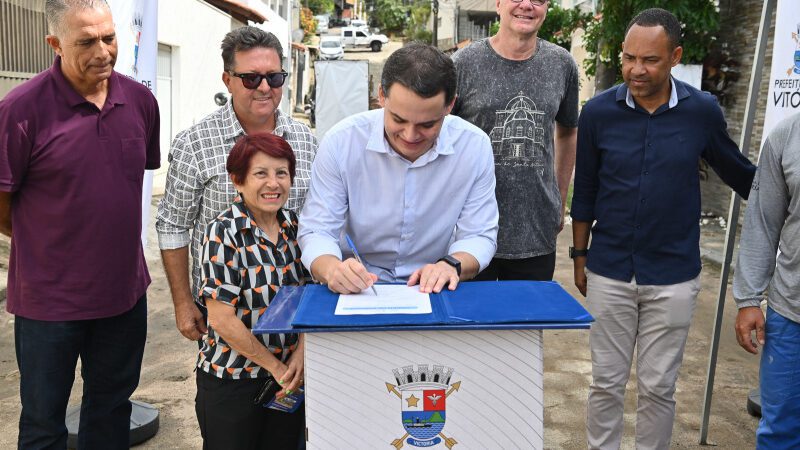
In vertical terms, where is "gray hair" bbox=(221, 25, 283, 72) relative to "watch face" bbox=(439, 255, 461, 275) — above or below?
above

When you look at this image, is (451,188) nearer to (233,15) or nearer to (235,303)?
(235,303)

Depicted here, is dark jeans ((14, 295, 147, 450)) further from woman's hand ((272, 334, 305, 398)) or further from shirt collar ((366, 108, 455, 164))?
shirt collar ((366, 108, 455, 164))

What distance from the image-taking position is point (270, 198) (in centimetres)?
219

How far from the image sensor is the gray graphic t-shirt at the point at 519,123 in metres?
2.97

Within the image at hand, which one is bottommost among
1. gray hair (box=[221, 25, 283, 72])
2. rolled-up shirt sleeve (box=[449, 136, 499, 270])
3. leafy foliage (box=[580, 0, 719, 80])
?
rolled-up shirt sleeve (box=[449, 136, 499, 270])

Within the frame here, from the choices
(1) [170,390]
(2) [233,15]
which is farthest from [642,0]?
(2) [233,15]

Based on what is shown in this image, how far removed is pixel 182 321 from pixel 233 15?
57.1 ft

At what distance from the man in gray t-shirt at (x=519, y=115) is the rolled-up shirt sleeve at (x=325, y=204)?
38.4 inches

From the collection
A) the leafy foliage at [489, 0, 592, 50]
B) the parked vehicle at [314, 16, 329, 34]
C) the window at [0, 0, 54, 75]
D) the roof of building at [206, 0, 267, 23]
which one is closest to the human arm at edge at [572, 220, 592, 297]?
the window at [0, 0, 54, 75]

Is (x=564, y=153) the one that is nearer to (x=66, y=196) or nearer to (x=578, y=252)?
(x=578, y=252)

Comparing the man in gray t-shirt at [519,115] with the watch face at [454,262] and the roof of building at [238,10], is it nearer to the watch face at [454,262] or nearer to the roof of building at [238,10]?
the watch face at [454,262]

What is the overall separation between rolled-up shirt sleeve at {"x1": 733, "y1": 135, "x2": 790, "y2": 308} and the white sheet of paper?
130 centimetres

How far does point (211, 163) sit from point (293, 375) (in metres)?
0.86

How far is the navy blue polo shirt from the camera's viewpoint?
9.14 ft
